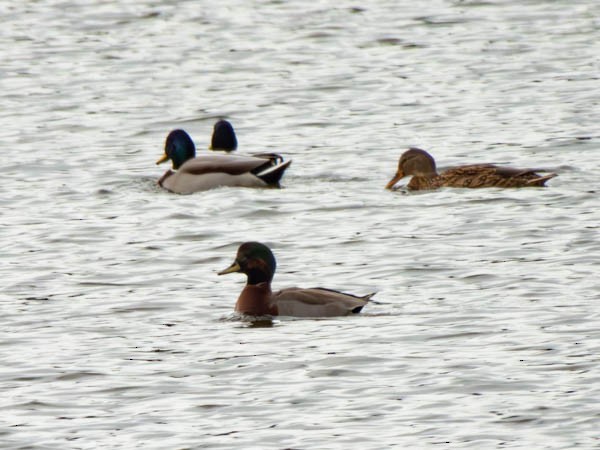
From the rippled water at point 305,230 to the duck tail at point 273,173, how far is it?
18 cm

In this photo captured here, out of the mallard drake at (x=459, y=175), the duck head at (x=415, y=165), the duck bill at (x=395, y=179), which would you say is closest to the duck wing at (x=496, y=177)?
the mallard drake at (x=459, y=175)

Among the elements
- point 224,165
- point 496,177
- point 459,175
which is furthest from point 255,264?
point 224,165

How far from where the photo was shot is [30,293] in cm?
1521

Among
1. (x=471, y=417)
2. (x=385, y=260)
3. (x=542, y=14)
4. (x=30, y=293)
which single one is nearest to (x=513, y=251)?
(x=385, y=260)

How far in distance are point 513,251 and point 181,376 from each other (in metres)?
4.83

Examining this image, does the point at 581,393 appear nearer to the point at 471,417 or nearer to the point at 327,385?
the point at 471,417

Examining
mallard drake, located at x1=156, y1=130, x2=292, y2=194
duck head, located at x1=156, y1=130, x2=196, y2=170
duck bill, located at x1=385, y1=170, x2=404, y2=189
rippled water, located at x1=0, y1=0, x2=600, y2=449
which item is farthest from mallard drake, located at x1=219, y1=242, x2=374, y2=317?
duck head, located at x1=156, y1=130, x2=196, y2=170

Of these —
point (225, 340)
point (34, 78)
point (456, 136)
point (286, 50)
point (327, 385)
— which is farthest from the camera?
point (286, 50)

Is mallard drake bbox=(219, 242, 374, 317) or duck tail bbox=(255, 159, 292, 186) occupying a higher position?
mallard drake bbox=(219, 242, 374, 317)

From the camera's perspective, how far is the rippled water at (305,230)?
455 inches

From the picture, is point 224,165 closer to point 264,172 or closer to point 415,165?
point 264,172

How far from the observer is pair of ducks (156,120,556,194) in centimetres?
1959

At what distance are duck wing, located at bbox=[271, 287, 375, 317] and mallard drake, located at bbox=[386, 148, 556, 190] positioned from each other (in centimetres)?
559

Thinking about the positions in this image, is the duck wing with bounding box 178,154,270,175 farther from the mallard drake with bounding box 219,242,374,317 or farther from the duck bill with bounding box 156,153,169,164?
the mallard drake with bounding box 219,242,374,317
